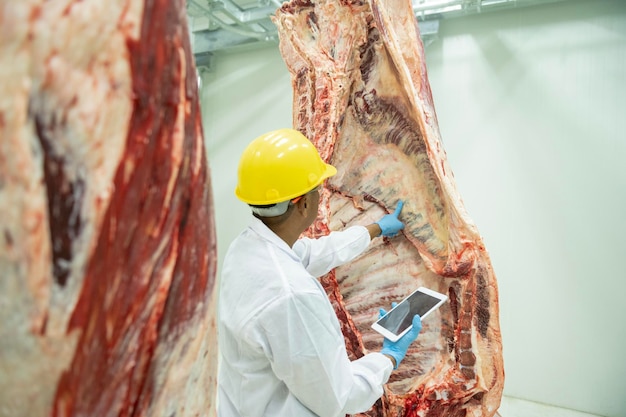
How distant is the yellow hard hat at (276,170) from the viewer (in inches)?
57.6

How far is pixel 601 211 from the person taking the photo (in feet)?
11.4

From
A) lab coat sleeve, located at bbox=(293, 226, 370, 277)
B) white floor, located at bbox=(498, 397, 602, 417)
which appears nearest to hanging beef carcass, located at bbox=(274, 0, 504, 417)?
lab coat sleeve, located at bbox=(293, 226, 370, 277)

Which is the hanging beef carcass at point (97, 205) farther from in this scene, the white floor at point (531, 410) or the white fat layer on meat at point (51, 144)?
the white floor at point (531, 410)

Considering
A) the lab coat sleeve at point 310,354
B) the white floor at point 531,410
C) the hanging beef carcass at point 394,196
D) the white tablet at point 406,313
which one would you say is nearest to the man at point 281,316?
the lab coat sleeve at point 310,354

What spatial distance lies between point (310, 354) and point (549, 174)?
294 cm

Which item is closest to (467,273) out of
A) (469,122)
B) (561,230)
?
(561,230)

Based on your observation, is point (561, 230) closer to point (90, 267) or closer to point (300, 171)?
point (300, 171)

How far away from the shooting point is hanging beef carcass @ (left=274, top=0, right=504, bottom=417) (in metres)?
1.99

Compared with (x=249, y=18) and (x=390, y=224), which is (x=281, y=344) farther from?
(x=249, y=18)

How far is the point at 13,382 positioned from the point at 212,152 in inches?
179

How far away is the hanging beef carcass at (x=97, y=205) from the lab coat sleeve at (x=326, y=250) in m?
1.18

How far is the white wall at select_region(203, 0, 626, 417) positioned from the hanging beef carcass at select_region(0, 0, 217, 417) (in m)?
3.41

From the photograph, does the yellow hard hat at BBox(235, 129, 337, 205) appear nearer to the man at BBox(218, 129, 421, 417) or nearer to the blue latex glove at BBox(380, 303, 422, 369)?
the man at BBox(218, 129, 421, 417)

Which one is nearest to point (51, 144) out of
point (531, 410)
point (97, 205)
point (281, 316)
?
point (97, 205)
